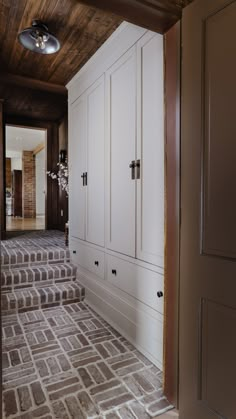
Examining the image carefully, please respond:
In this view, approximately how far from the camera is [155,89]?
1814 millimetres

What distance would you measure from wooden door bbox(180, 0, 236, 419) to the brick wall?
8.49m

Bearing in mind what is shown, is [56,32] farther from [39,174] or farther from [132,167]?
[39,174]

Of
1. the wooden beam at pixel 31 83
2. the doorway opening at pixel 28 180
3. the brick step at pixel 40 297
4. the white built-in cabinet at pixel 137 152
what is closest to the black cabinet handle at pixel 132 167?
the white built-in cabinet at pixel 137 152

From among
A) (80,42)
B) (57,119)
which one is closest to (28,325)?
(80,42)

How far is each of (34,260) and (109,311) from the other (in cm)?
123

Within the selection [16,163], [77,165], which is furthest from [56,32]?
[16,163]

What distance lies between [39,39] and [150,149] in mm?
1427

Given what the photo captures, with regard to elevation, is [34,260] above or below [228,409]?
above

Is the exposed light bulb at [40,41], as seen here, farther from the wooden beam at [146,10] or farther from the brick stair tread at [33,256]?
the brick stair tread at [33,256]

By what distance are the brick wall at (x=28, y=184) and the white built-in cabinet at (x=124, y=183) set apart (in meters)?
6.43

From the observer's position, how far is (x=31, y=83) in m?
3.26

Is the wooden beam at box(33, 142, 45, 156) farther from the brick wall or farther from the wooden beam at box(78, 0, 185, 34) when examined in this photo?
the wooden beam at box(78, 0, 185, 34)

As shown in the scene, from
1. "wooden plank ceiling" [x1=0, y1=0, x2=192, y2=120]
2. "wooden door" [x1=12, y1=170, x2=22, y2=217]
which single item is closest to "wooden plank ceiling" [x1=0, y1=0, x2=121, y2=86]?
"wooden plank ceiling" [x1=0, y1=0, x2=192, y2=120]

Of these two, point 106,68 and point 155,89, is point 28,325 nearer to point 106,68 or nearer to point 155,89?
point 155,89
